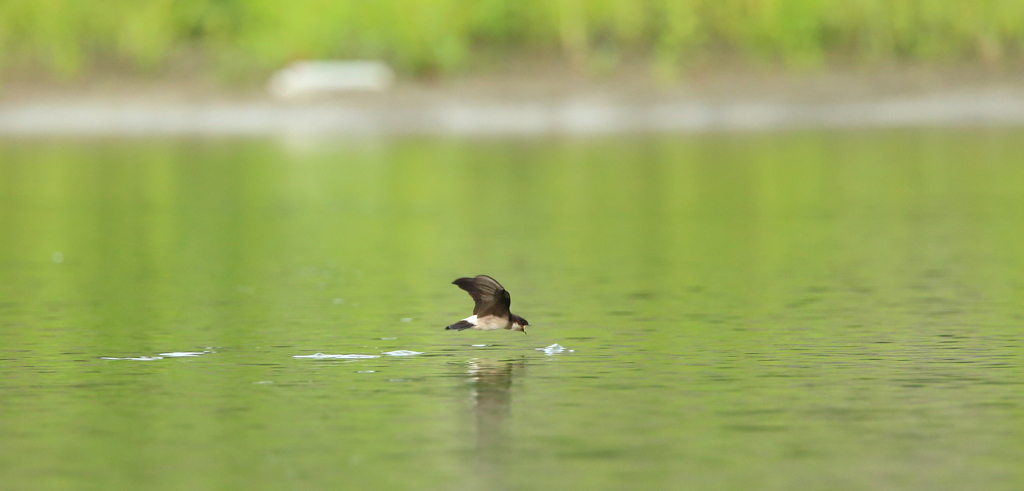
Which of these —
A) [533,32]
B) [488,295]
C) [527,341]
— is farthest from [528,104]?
[488,295]

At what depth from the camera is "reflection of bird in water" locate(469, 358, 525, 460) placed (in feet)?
45.2

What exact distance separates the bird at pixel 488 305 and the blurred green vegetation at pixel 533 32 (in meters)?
97.3

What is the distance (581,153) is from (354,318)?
48100mm

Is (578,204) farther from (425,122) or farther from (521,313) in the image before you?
(425,122)

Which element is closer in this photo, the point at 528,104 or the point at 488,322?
the point at 488,322

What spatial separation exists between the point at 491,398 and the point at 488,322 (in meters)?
1.42

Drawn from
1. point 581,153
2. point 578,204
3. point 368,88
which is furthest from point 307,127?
point 578,204

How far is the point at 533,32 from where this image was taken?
410 feet

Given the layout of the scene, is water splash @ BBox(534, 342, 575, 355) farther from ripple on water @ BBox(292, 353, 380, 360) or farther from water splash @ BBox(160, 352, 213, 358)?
water splash @ BBox(160, 352, 213, 358)

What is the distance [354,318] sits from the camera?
22375 millimetres

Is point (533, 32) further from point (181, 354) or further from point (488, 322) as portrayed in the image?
point (488, 322)

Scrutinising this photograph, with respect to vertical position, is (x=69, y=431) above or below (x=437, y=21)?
below

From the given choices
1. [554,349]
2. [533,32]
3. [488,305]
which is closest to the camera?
[488,305]

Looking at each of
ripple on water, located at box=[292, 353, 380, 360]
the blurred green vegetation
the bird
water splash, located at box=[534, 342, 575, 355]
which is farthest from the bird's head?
the blurred green vegetation
